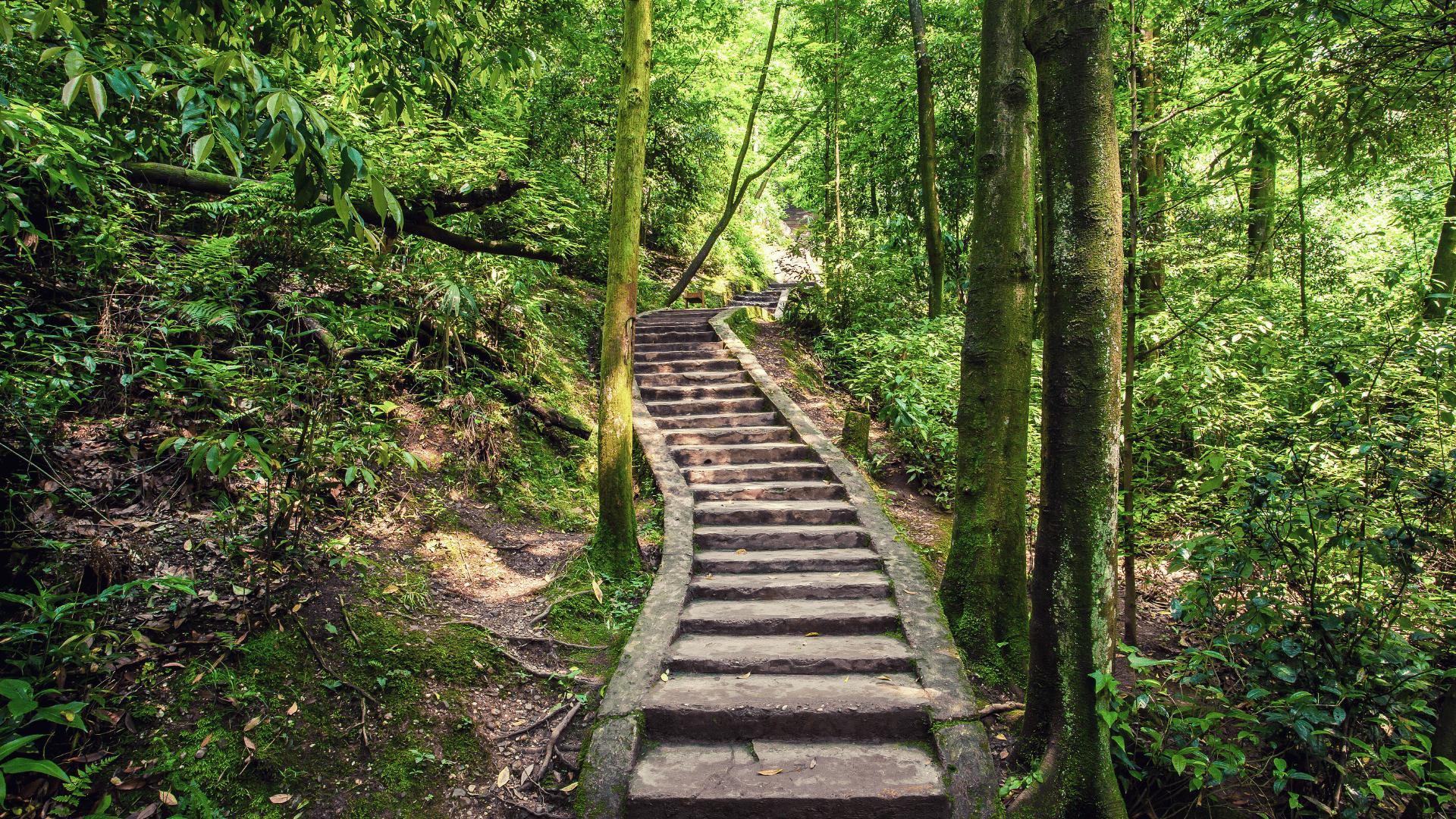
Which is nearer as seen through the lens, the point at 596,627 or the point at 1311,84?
the point at 1311,84

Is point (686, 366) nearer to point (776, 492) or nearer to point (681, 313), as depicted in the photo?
point (681, 313)

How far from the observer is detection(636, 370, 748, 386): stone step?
952 cm

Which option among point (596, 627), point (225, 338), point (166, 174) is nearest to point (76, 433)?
point (225, 338)

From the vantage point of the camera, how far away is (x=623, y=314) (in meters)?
5.21

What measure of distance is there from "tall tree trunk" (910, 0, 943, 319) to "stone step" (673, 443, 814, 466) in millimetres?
4869

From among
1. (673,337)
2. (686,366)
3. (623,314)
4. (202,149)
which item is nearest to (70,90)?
(202,149)

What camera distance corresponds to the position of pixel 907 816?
305 centimetres

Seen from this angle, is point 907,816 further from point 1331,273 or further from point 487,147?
point 1331,273

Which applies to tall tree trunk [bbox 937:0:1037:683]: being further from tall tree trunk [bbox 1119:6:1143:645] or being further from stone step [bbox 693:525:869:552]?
stone step [bbox 693:525:869:552]

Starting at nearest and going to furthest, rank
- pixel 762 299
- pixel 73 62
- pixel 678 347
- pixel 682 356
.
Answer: pixel 73 62 → pixel 682 356 → pixel 678 347 → pixel 762 299

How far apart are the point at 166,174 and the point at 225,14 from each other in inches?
103

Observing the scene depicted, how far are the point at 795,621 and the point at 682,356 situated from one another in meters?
6.66

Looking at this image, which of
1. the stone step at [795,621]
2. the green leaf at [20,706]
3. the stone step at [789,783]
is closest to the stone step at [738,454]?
the stone step at [795,621]

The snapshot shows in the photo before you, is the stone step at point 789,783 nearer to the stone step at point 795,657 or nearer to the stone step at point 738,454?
the stone step at point 795,657
